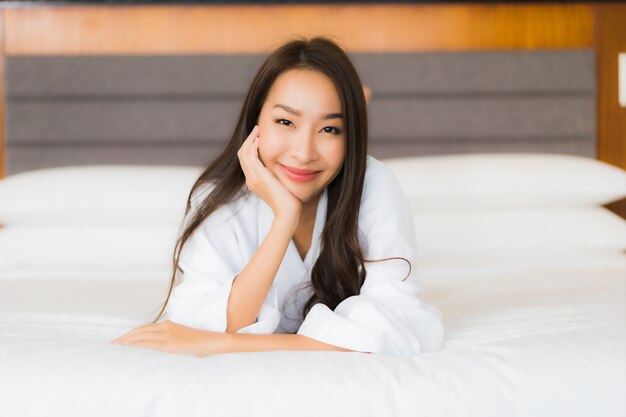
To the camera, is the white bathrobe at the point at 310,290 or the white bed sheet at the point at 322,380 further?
the white bathrobe at the point at 310,290

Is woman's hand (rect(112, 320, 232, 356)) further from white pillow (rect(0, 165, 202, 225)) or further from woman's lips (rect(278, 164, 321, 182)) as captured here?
white pillow (rect(0, 165, 202, 225))

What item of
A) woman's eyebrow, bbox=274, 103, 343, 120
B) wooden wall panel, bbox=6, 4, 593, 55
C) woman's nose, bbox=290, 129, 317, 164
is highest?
wooden wall panel, bbox=6, 4, 593, 55

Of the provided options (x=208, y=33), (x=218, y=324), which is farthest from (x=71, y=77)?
(x=218, y=324)

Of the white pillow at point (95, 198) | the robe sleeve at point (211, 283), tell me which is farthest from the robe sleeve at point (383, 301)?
the white pillow at point (95, 198)

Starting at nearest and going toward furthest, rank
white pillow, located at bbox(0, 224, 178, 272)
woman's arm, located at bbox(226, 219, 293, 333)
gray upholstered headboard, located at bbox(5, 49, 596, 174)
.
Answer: woman's arm, located at bbox(226, 219, 293, 333)
white pillow, located at bbox(0, 224, 178, 272)
gray upholstered headboard, located at bbox(5, 49, 596, 174)

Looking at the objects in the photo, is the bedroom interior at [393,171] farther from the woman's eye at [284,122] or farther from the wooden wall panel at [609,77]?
Result: the woman's eye at [284,122]

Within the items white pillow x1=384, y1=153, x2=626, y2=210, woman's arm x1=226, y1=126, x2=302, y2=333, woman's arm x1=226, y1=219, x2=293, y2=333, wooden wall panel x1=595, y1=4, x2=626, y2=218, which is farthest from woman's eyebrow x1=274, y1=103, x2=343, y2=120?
wooden wall panel x1=595, y1=4, x2=626, y2=218

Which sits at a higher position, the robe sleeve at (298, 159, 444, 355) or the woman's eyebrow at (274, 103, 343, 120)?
the woman's eyebrow at (274, 103, 343, 120)

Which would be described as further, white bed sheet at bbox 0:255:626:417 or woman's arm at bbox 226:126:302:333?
woman's arm at bbox 226:126:302:333

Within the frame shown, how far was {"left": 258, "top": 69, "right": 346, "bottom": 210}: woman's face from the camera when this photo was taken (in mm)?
1217

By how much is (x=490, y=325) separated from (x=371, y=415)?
0.47 metres

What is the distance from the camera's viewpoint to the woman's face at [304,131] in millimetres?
1217

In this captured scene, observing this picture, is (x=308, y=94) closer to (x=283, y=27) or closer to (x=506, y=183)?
(x=506, y=183)

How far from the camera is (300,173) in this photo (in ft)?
4.07
